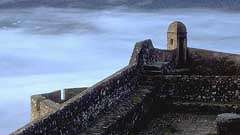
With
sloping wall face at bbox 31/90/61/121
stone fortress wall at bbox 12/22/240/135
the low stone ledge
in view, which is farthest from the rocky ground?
the low stone ledge

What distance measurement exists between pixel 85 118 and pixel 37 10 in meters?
135

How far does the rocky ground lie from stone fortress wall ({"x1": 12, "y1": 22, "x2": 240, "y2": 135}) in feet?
0.98

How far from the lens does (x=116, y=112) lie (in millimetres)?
14484

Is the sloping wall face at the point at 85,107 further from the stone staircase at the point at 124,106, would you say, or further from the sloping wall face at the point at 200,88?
the sloping wall face at the point at 200,88

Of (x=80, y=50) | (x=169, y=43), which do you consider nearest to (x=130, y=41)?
(x=80, y=50)

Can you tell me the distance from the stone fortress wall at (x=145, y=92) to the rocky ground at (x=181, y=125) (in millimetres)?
298

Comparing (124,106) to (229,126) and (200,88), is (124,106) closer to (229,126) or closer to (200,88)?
(200,88)

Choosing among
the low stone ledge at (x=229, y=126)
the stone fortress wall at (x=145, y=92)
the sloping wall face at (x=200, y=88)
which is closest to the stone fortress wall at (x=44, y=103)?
the stone fortress wall at (x=145, y=92)

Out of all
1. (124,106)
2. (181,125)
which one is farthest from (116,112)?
(181,125)

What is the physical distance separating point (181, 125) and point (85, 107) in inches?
154

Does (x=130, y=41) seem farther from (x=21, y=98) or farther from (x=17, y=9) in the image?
(x=21, y=98)

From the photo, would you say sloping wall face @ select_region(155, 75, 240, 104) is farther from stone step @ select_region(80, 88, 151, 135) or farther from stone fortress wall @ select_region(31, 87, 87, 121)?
stone fortress wall @ select_region(31, 87, 87, 121)

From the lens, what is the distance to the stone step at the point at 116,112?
13078 mm

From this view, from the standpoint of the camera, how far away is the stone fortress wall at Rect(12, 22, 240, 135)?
12.5 meters
